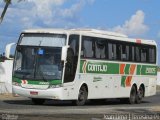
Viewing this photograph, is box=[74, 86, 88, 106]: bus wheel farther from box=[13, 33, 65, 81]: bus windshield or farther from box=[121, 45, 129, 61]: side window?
box=[121, 45, 129, 61]: side window

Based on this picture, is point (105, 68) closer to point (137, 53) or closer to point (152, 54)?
point (137, 53)

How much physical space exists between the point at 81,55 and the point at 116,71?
4229 mm

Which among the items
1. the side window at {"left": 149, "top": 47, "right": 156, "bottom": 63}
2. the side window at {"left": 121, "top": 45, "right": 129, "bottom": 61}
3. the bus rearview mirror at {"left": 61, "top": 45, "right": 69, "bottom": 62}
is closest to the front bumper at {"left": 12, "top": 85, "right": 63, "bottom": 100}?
the bus rearview mirror at {"left": 61, "top": 45, "right": 69, "bottom": 62}

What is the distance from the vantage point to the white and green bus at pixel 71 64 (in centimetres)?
2633

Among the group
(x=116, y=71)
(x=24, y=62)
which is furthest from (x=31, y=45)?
(x=116, y=71)

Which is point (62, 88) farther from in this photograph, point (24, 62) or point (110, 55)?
point (110, 55)

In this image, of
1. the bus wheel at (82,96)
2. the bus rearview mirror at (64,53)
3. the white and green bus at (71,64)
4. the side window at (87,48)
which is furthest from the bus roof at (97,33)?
the bus wheel at (82,96)

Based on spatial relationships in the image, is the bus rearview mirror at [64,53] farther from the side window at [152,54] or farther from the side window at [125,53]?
the side window at [152,54]

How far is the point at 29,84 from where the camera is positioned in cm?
2652

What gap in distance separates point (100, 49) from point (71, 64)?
9.30 ft

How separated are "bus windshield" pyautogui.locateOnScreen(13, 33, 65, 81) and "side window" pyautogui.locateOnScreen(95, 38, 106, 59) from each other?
9.63 feet

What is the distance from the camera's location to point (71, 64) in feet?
88.1

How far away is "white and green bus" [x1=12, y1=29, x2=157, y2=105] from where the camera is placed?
2633 centimetres

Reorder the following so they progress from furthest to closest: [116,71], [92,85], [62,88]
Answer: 1. [116,71]
2. [92,85]
3. [62,88]
